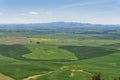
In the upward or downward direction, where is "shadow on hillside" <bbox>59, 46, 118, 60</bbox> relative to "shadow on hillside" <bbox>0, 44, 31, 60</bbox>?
downward

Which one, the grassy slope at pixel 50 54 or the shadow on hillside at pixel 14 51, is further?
the shadow on hillside at pixel 14 51

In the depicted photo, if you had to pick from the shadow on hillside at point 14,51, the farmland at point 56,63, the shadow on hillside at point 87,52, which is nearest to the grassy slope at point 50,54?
the farmland at point 56,63

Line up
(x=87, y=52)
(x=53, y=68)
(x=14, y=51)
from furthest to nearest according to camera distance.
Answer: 1. (x=14, y=51)
2. (x=87, y=52)
3. (x=53, y=68)

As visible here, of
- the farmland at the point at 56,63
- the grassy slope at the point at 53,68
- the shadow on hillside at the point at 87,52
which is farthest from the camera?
the shadow on hillside at the point at 87,52

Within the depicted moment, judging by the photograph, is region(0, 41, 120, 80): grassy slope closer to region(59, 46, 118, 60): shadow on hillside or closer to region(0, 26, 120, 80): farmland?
region(0, 26, 120, 80): farmland

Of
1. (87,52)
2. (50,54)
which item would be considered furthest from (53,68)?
(87,52)

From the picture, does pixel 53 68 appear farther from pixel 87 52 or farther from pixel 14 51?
pixel 14 51

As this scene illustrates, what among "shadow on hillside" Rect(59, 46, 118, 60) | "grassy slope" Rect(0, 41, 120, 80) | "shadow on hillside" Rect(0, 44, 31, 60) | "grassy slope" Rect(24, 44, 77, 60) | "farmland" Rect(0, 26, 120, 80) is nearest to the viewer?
"grassy slope" Rect(0, 41, 120, 80)

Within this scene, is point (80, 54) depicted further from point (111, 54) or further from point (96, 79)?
point (96, 79)

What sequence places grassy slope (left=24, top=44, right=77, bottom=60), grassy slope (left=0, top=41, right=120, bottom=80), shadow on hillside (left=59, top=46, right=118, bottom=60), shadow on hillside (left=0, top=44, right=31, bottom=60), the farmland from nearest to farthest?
grassy slope (left=0, top=41, right=120, bottom=80) < the farmland < grassy slope (left=24, top=44, right=77, bottom=60) < shadow on hillside (left=0, top=44, right=31, bottom=60) < shadow on hillside (left=59, top=46, right=118, bottom=60)

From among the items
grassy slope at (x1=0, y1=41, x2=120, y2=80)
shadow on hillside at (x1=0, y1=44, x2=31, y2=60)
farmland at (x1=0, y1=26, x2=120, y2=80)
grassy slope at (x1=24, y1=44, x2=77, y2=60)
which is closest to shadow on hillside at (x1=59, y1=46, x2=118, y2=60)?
farmland at (x1=0, y1=26, x2=120, y2=80)

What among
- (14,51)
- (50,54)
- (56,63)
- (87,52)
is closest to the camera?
(56,63)

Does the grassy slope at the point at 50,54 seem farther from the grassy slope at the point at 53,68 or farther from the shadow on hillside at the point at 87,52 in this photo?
the grassy slope at the point at 53,68
